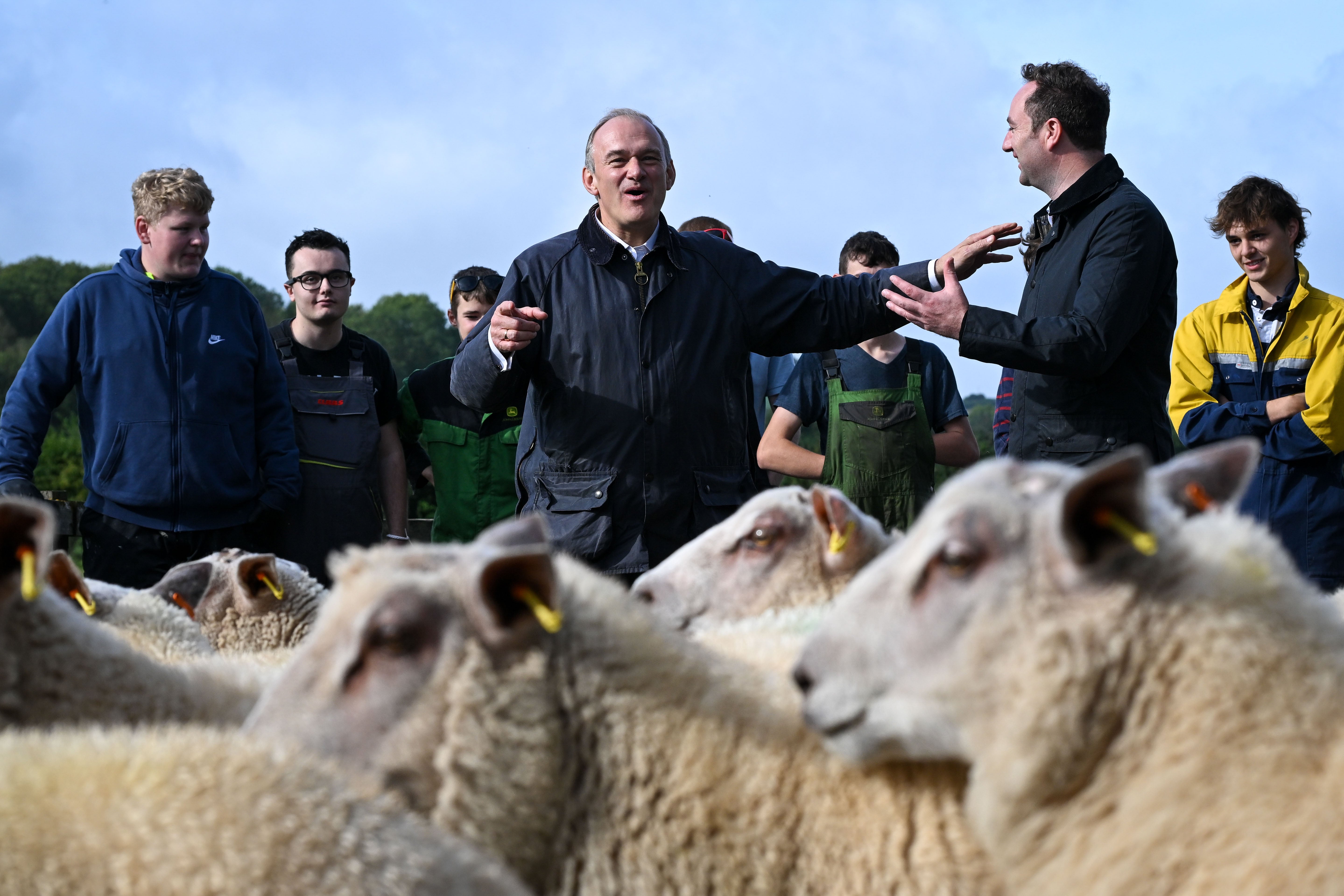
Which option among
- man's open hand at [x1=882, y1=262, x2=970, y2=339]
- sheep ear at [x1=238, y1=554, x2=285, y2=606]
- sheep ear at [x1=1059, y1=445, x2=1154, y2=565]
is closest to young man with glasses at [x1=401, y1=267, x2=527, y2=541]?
sheep ear at [x1=238, y1=554, x2=285, y2=606]

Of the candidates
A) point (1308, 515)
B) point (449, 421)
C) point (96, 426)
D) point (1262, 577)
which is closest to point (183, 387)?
point (96, 426)

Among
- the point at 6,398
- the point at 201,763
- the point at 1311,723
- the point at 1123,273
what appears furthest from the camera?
the point at 6,398

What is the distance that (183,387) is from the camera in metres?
4.92

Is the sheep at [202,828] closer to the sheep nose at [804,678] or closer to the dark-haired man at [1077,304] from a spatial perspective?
the sheep nose at [804,678]

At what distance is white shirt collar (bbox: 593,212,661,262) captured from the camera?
435 centimetres

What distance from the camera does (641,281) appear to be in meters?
4.30

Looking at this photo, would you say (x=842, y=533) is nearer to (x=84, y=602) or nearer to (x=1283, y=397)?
(x=84, y=602)

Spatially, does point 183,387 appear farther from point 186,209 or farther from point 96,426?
point 186,209

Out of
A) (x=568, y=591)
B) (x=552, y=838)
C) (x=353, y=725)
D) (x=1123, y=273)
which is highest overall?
(x=1123, y=273)

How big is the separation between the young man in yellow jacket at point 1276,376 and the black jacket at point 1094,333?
1.10 metres

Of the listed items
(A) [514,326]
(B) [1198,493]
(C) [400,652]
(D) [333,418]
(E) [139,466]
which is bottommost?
(C) [400,652]

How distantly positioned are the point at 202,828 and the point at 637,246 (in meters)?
3.23

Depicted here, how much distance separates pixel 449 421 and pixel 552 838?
4066 mm

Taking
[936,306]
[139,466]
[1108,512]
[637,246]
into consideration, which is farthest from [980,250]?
[139,466]
